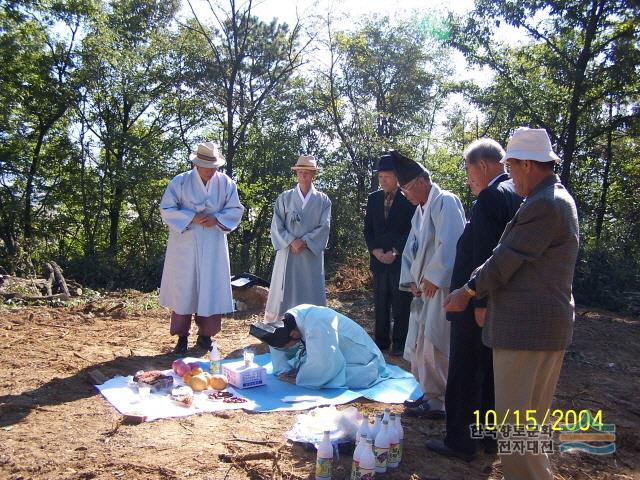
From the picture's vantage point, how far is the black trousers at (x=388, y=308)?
6.20m

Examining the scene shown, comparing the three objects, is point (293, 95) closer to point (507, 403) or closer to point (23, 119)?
point (23, 119)

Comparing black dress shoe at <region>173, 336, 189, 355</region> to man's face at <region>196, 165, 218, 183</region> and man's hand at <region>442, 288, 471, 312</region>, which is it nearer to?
man's face at <region>196, 165, 218, 183</region>

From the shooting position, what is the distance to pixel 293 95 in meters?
13.9

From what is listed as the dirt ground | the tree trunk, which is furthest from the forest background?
the dirt ground

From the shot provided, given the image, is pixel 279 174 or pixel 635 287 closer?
pixel 635 287

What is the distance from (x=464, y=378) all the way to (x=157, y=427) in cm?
215

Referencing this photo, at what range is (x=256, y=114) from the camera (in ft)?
44.6

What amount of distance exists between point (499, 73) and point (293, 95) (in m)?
5.07

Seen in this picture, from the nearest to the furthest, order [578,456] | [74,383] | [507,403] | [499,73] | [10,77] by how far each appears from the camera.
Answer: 1. [507,403]
2. [578,456]
3. [74,383]
4. [499,73]
5. [10,77]

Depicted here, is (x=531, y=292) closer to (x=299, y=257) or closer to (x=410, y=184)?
(x=410, y=184)

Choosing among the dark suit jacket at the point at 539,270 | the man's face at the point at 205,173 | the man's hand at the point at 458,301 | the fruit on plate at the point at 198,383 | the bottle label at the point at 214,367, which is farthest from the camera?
the man's face at the point at 205,173

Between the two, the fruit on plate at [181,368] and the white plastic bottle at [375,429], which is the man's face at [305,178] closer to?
the fruit on plate at [181,368]

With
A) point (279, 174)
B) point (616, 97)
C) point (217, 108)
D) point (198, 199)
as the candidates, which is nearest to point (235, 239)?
point (279, 174)

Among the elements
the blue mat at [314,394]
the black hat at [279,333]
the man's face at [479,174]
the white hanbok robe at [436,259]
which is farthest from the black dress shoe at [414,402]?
the man's face at [479,174]
